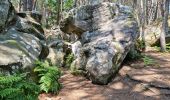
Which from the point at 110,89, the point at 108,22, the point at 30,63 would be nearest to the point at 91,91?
the point at 110,89

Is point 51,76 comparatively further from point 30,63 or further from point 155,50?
point 155,50

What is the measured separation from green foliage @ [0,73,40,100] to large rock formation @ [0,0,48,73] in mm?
1072

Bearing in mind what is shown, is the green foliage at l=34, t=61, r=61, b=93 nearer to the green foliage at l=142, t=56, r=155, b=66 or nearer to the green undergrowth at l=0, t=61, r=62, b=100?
the green undergrowth at l=0, t=61, r=62, b=100

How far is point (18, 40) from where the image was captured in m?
9.49

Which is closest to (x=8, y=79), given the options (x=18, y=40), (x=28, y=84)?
(x=28, y=84)

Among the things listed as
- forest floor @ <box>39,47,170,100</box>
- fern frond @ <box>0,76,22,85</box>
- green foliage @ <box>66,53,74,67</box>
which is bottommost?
forest floor @ <box>39,47,170,100</box>

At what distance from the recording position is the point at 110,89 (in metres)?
8.59

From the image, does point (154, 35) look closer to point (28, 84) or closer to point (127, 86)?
point (127, 86)

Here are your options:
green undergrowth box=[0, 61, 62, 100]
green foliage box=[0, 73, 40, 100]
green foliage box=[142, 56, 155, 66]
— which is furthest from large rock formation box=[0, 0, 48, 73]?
green foliage box=[142, 56, 155, 66]

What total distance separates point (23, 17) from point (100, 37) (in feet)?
12.5

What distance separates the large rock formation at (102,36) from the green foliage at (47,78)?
1304 millimetres

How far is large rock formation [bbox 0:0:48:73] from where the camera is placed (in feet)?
26.1

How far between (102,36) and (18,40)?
3156 millimetres

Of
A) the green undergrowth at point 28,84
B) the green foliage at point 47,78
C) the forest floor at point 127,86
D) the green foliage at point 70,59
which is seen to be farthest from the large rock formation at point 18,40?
the green foliage at point 70,59
